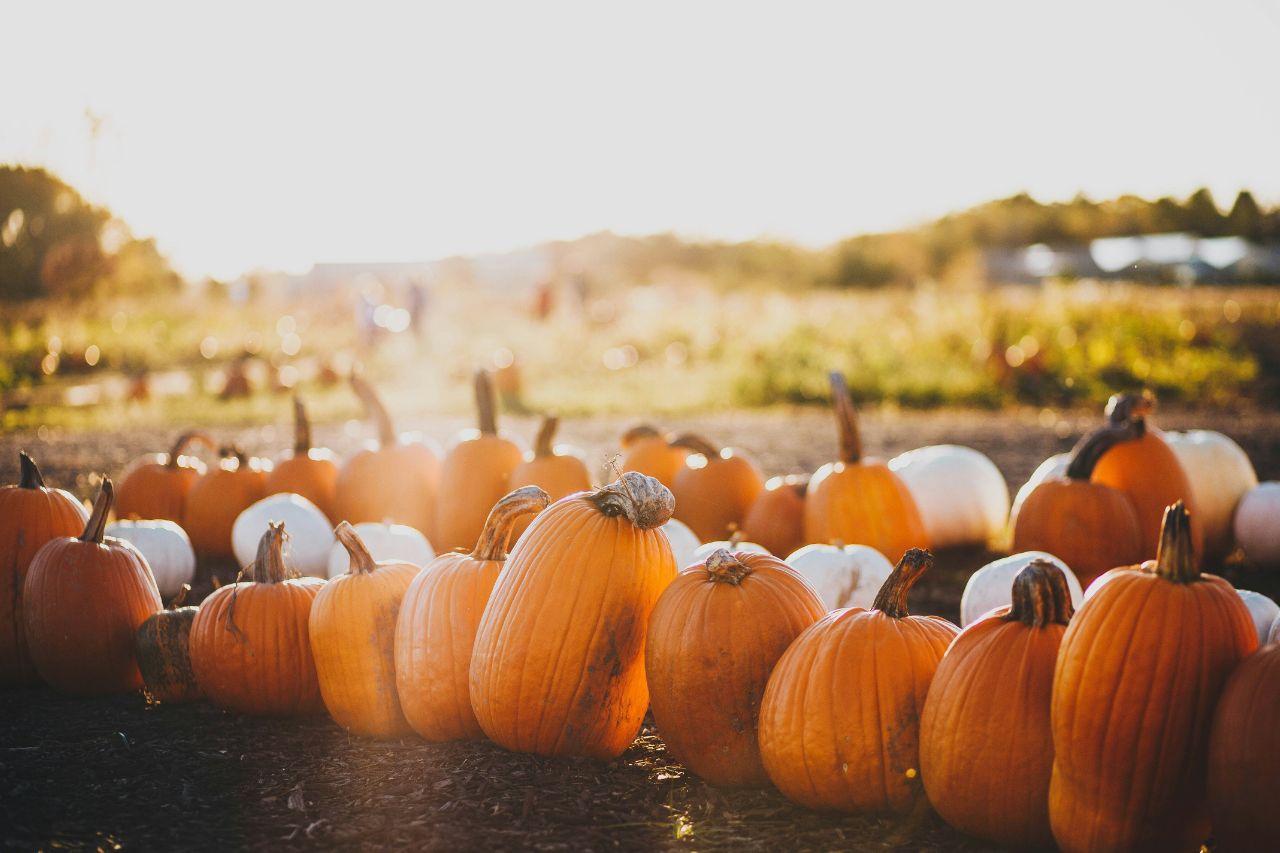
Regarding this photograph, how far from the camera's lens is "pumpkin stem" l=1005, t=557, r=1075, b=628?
2938 mm

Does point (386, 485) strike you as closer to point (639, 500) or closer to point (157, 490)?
point (157, 490)

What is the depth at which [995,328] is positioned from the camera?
1678cm

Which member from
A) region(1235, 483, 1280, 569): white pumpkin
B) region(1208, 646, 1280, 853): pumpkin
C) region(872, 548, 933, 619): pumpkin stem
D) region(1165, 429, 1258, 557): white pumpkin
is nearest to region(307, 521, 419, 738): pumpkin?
region(872, 548, 933, 619): pumpkin stem

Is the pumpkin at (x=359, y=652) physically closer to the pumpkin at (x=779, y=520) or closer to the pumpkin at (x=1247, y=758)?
the pumpkin at (x=779, y=520)

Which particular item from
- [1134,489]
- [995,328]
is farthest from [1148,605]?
[995,328]

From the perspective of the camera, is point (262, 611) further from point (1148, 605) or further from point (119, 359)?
point (119, 359)

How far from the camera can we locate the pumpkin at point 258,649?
3.81 m

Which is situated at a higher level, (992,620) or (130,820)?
(992,620)

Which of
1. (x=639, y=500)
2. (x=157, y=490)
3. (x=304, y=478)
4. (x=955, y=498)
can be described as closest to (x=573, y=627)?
(x=639, y=500)

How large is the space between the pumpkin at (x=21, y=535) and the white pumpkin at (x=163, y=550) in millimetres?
791

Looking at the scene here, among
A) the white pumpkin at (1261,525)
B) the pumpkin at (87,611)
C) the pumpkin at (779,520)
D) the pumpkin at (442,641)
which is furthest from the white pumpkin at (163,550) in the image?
the white pumpkin at (1261,525)

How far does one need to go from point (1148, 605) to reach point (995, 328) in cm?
1479

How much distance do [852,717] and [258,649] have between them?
202cm

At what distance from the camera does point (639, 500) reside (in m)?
3.36
